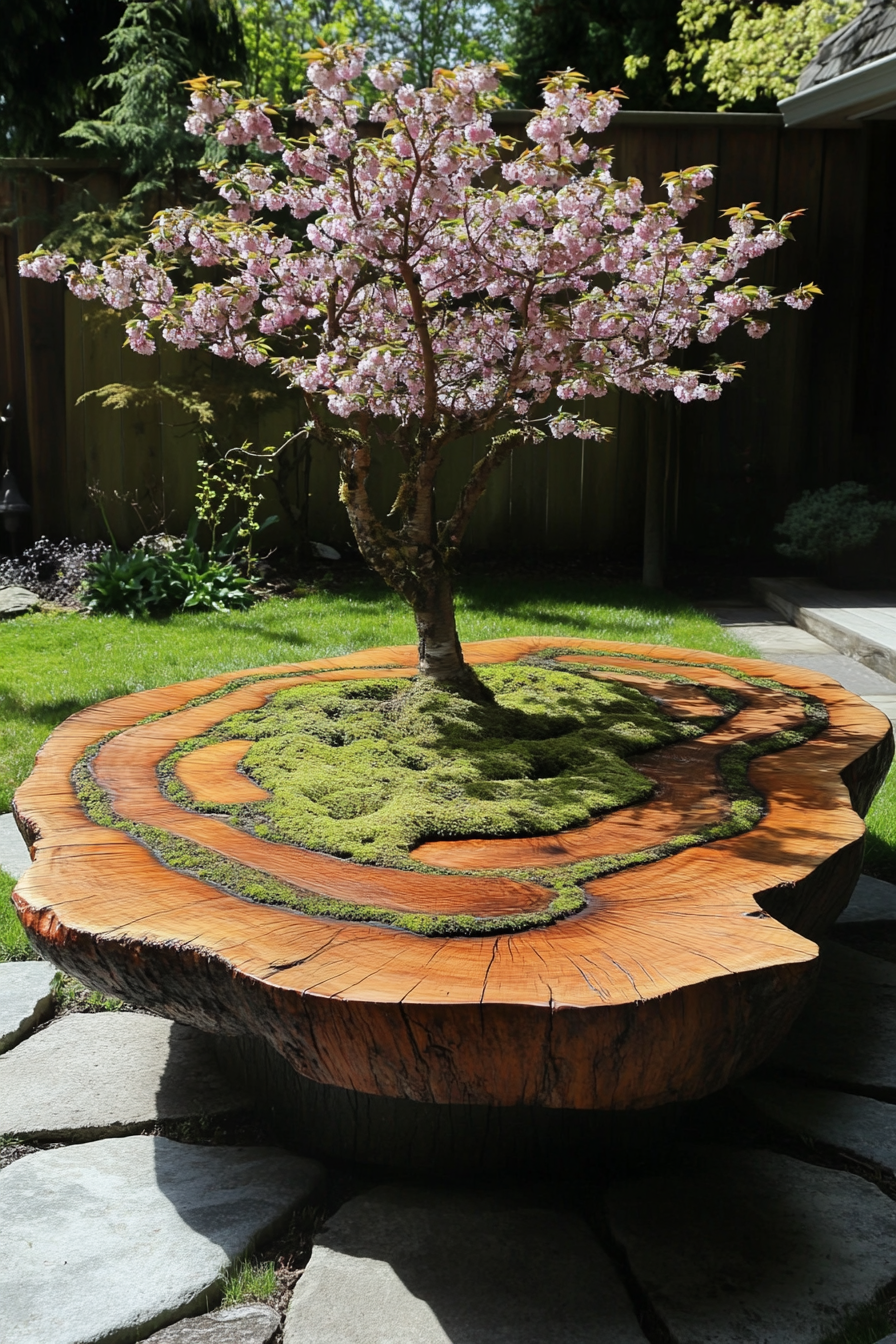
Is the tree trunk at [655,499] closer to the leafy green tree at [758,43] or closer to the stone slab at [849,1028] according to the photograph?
the stone slab at [849,1028]

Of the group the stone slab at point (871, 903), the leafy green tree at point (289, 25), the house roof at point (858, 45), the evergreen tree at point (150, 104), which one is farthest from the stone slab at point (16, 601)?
the leafy green tree at point (289, 25)

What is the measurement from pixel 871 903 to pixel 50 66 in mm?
7560

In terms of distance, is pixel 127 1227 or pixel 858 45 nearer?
pixel 127 1227

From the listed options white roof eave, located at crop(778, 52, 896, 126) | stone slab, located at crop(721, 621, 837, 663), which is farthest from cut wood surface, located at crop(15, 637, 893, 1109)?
white roof eave, located at crop(778, 52, 896, 126)

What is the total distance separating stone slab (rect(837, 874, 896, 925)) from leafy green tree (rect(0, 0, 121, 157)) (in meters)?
7.20

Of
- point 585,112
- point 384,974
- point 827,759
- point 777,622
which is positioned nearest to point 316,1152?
point 384,974

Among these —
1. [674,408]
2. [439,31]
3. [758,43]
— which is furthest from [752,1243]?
[439,31]

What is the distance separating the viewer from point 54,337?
256 inches

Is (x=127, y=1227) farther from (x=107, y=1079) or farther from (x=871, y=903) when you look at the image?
(x=871, y=903)

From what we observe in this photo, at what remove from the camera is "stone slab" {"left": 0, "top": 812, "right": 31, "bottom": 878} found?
2.92m

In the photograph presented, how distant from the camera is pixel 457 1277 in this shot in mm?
1547

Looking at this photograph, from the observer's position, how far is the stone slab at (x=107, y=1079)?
1932 millimetres

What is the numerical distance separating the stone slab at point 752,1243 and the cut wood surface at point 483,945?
0.28m

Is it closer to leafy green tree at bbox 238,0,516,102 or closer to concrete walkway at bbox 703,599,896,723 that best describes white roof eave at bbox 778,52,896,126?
concrete walkway at bbox 703,599,896,723
